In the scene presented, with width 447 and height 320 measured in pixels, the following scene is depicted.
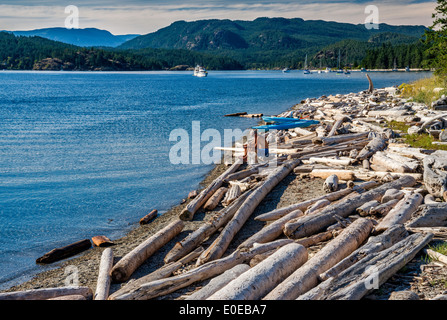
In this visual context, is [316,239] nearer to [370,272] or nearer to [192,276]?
[370,272]

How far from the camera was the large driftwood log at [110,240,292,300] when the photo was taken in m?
7.09

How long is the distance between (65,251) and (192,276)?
4.95m

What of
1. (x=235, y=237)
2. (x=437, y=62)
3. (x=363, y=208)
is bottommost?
(x=235, y=237)

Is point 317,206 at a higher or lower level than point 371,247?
lower

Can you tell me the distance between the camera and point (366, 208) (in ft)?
33.7

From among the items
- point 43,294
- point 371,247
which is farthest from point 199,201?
point 371,247

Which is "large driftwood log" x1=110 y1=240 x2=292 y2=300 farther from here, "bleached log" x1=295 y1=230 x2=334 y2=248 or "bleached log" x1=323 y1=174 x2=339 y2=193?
"bleached log" x1=323 y1=174 x2=339 y2=193

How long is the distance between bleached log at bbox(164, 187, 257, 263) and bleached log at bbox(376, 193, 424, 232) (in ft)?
13.0

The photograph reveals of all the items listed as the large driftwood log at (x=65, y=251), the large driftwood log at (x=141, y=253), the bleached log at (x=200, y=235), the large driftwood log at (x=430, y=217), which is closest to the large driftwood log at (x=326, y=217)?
the large driftwood log at (x=430, y=217)

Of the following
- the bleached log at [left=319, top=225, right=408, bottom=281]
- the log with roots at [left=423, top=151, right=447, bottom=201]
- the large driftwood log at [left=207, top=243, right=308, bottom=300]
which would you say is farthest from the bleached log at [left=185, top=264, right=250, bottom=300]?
the log with roots at [left=423, top=151, right=447, bottom=201]

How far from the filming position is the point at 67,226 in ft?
43.4
